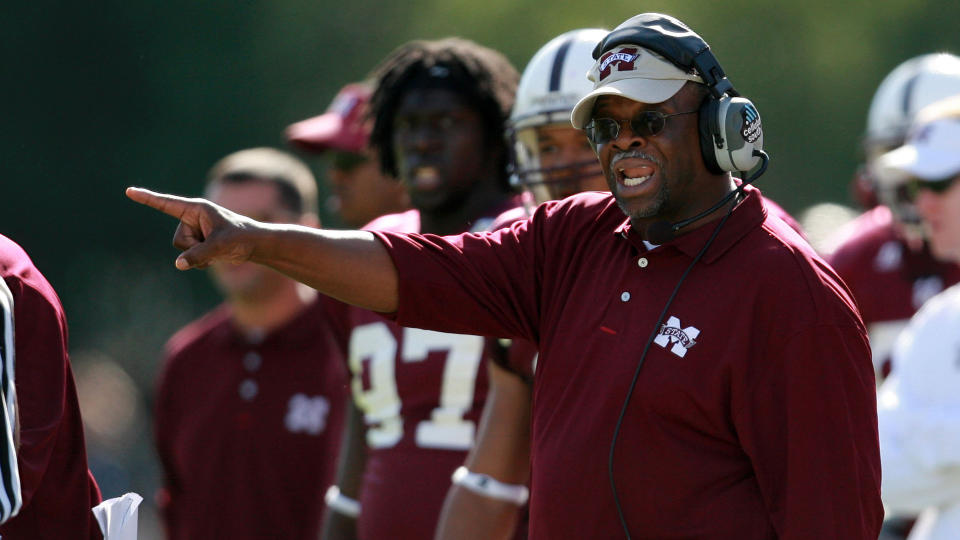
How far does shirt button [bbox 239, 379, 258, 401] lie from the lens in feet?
24.4

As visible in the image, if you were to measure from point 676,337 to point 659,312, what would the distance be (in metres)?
0.08

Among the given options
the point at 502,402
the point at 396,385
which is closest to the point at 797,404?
the point at 502,402

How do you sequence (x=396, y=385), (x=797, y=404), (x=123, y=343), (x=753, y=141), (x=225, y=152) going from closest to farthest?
1. (x=797, y=404)
2. (x=753, y=141)
3. (x=396, y=385)
4. (x=123, y=343)
5. (x=225, y=152)

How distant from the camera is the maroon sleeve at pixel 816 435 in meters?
3.50

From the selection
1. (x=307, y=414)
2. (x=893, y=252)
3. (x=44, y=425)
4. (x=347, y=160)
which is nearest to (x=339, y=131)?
(x=347, y=160)

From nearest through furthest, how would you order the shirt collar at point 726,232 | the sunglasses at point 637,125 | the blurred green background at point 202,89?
1. the shirt collar at point 726,232
2. the sunglasses at point 637,125
3. the blurred green background at point 202,89

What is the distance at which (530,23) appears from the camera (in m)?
18.8

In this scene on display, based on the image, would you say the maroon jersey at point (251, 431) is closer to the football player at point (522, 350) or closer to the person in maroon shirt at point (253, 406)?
the person in maroon shirt at point (253, 406)

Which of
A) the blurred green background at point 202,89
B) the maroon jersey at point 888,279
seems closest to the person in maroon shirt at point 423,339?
the maroon jersey at point 888,279

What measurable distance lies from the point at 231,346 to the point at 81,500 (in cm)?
358

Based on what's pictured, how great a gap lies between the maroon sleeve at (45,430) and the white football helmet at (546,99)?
1.63 metres

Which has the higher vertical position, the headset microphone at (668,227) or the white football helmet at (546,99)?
the white football helmet at (546,99)

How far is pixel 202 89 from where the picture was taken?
18.5 metres

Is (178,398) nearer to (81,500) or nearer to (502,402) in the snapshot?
(502,402)
